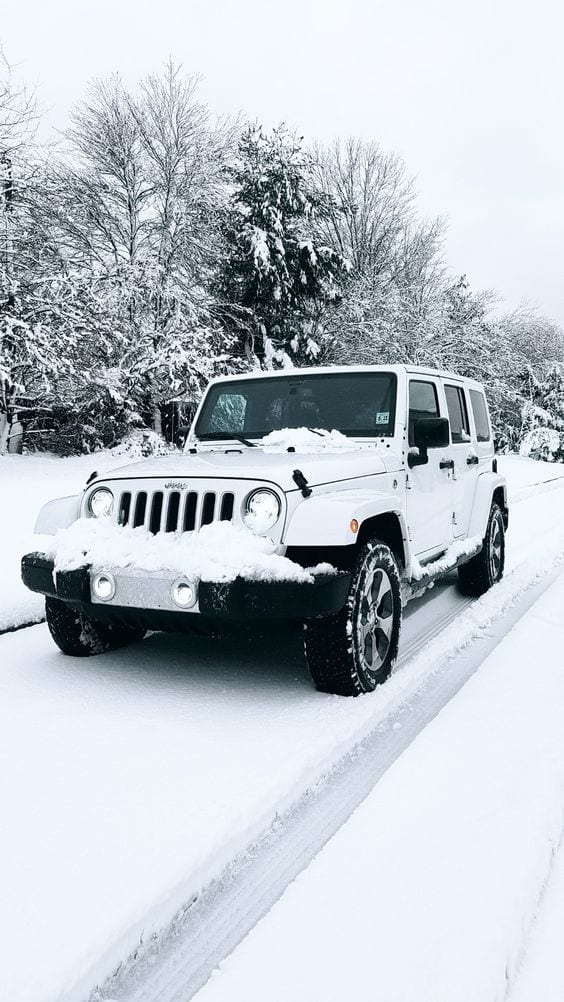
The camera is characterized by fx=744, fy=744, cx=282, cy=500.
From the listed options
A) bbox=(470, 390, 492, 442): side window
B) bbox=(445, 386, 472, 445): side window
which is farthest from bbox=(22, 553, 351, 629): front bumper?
bbox=(470, 390, 492, 442): side window

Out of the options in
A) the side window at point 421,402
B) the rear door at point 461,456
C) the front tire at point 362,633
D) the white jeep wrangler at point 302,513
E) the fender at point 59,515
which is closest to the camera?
the white jeep wrangler at point 302,513

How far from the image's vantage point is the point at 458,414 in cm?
621

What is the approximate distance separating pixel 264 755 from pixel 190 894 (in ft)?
2.98

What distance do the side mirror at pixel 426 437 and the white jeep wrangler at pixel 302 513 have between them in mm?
13

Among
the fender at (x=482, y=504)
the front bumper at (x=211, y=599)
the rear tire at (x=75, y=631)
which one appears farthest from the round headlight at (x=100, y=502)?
the fender at (x=482, y=504)

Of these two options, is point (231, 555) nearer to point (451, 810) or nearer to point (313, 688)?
point (313, 688)

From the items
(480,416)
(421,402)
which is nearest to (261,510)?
(421,402)

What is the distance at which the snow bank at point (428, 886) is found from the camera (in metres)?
1.86

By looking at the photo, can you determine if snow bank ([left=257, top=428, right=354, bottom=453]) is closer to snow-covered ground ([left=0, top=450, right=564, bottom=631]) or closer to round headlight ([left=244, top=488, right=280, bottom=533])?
round headlight ([left=244, top=488, right=280, bottom=533])

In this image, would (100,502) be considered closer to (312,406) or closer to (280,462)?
(280,462)

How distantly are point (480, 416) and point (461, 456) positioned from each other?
1.14 metres

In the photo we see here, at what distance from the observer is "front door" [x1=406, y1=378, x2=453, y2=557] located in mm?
4832

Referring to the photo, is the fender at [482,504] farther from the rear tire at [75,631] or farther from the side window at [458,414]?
the rear tire at [75,631]

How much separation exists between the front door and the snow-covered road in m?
0.67
